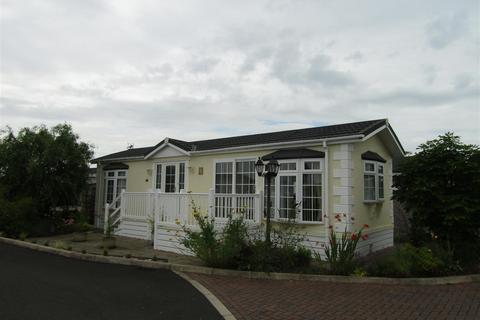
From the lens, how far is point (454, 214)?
8.23 m

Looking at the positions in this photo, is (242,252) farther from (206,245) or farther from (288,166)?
(288,166)

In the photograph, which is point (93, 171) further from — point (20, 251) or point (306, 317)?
point (306, 317)

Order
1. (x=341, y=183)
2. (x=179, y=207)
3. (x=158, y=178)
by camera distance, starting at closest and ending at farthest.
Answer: (x=341, y=183) → (x=179, y=207) → (x=158, y=178)

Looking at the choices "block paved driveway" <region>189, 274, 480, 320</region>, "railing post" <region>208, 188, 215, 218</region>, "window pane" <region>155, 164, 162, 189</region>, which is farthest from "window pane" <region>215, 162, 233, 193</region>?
"block paved driveway" <region>189, 274, 480, 320</region>

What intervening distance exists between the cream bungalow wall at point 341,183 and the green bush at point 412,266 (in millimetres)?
2050

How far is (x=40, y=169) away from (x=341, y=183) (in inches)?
458

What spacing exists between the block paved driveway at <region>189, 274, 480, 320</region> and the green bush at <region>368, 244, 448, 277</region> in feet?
1.64

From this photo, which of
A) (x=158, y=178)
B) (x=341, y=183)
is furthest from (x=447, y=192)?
(x=158, y=178)

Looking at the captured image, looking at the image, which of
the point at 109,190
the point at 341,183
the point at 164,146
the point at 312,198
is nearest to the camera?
the point at 341,183

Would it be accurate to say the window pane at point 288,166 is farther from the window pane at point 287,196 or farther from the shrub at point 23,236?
the shrub at point 23,236

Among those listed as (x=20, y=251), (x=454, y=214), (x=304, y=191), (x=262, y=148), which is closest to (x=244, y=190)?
(x=262, y=148)

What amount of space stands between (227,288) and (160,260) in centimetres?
281

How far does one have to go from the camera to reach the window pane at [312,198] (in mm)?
9945

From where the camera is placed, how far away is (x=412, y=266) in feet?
24.5
